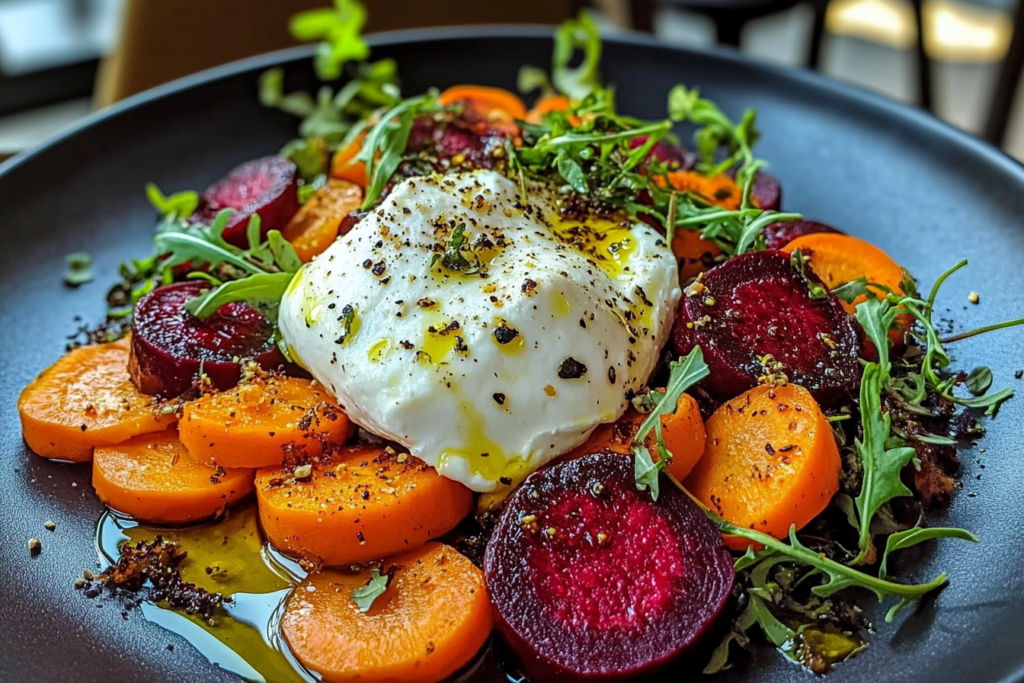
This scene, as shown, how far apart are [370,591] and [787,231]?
130 centimetres

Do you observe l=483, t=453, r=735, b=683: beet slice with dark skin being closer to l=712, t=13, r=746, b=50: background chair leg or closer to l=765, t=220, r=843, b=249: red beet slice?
l=765, t=220, r=843, b=249: red beet slice

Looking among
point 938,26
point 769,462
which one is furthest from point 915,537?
point 938,26

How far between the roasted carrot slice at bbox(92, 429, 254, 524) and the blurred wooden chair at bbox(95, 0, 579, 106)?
7.32ft

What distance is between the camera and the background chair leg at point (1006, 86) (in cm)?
414

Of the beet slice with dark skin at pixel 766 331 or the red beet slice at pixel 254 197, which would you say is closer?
the beet slice with dark skin at pixel 766 331

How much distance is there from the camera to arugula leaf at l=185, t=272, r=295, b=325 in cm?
207

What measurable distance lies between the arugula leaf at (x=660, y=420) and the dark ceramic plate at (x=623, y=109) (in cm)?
34

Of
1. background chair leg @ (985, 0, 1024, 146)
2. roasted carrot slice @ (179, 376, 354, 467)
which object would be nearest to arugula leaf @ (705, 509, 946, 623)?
roasted carrot slice @ (179, 376, 354, 467)

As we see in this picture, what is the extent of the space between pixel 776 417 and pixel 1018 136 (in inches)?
176

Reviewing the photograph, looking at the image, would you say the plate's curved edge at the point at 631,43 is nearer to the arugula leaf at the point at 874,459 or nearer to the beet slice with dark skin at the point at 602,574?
the arugula leaf at the point at 874,459

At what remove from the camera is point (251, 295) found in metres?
2.10

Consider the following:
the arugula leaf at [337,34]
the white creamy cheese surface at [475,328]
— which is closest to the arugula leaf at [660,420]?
the white creamy cheese surface at [475,328]

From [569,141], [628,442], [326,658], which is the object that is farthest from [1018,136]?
[326,658]

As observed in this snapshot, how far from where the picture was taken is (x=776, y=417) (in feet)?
5.89
